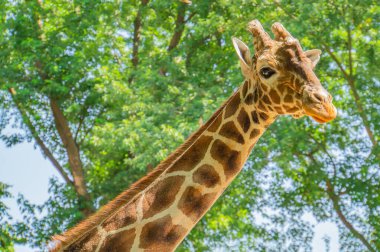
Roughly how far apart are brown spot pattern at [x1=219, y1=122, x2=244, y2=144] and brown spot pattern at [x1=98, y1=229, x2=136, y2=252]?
793 millimetres

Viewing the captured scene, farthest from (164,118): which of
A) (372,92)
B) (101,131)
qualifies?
(372,92)

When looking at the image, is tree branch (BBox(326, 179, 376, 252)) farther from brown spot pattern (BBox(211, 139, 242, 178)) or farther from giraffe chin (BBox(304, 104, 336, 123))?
giraffe chin (BBox(304, 104, 336, 123))

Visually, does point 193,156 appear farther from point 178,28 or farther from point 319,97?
point 178,28

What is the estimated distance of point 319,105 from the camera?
4.25 meters

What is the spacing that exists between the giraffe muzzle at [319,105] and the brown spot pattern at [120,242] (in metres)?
1.29

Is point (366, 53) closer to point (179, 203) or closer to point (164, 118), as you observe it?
point (164, 118)

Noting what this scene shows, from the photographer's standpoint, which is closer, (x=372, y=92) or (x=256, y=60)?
(x=256, y=60)

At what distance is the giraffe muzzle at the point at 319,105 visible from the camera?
13.9 feet

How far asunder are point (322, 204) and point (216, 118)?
11180mm

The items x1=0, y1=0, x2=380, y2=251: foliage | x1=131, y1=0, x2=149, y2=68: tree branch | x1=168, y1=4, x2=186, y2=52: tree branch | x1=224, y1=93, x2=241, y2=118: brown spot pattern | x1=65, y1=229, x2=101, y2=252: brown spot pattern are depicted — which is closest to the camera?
x1=65, y1=229, x2=101, y2=252: brown spot pattern

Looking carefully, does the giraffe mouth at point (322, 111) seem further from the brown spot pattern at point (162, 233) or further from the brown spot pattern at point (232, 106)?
the brown spot pattern at point (162, 233)

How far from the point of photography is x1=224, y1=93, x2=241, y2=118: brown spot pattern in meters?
4.88

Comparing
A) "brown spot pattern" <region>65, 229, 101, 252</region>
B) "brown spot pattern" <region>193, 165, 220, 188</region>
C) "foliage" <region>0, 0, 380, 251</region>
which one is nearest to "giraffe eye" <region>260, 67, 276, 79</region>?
"brown spot pattern" <region>193, 165, 220, 188</region>

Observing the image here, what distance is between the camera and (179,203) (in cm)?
474
